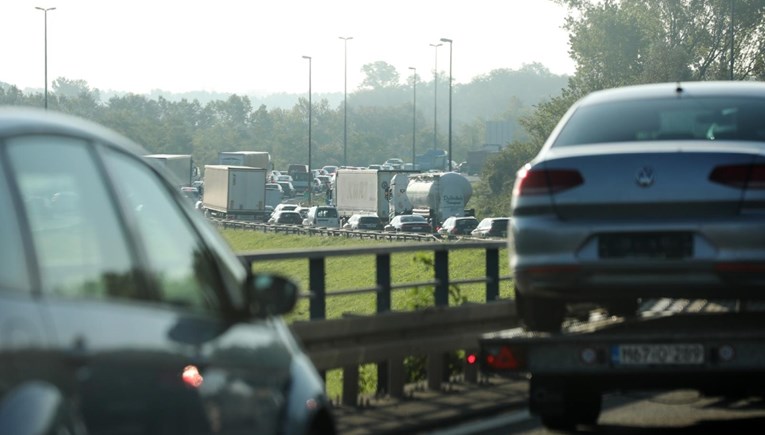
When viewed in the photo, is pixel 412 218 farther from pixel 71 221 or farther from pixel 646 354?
pixel 71 221

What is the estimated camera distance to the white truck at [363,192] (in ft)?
297

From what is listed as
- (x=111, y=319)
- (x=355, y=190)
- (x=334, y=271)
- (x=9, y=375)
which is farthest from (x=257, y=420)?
(x=355, y=190)

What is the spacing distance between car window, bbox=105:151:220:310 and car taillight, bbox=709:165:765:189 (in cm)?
428

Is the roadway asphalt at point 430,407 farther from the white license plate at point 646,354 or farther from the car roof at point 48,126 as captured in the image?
the car roof at point 48,126

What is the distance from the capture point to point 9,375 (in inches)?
136

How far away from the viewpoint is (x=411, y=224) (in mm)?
78688

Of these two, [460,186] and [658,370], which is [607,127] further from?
[460,186]

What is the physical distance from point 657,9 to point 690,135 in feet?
336

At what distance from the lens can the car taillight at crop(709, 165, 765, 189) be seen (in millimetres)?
8667

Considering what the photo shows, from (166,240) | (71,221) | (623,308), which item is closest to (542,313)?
(623,308)

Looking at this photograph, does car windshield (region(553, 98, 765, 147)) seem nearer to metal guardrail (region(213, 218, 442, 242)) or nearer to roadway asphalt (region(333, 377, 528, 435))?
roadway asphalt (region(333, 377, 528, 435))

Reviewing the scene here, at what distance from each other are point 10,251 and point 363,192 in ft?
293

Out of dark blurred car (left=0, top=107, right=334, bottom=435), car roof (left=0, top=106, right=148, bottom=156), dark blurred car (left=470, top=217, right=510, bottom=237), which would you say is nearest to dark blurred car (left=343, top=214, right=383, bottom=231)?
dark blurred car (left=470, top=217, right=510, bottom=237)

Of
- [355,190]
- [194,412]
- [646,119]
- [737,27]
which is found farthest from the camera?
[737,27]
